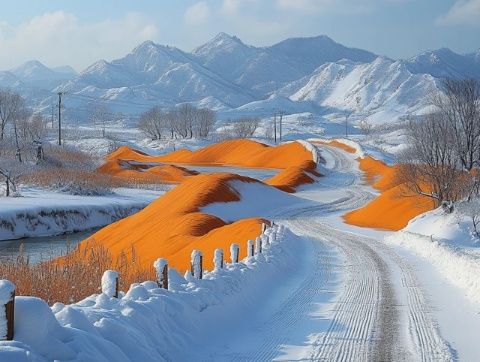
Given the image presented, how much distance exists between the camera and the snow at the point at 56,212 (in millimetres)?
39656

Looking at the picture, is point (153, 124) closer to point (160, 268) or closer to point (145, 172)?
point (145, 172)

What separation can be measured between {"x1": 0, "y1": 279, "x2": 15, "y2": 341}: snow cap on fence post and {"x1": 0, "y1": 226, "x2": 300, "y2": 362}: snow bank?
13cm

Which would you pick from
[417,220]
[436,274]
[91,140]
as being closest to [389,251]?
[436,274]

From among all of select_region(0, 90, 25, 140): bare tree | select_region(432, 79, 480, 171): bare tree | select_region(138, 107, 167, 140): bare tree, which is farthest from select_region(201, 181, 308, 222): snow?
select_region(138, 107, 167, 140): bare tree

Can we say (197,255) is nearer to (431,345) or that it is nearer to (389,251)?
(431,345)

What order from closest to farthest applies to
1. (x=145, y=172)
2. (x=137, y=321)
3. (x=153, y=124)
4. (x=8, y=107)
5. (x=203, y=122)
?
1. (x=137, y=321)
2. (x=145, y=172)
3. (x=8, y=107)
4. (x=203, y=122)
5. (x=153, y=124)

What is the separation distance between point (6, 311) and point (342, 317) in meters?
7.75

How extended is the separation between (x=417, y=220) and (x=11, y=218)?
25786mm

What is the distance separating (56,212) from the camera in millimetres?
42875

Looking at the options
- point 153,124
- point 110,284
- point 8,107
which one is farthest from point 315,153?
point 110,284

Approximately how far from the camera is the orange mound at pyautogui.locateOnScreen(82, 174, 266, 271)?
85.4ft

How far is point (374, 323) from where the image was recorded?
37.9 ft

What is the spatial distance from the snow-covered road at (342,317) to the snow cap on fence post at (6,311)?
370 centimetres

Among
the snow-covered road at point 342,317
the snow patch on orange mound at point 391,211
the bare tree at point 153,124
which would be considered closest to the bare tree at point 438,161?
the snow patch on orange mound at point 391,211
